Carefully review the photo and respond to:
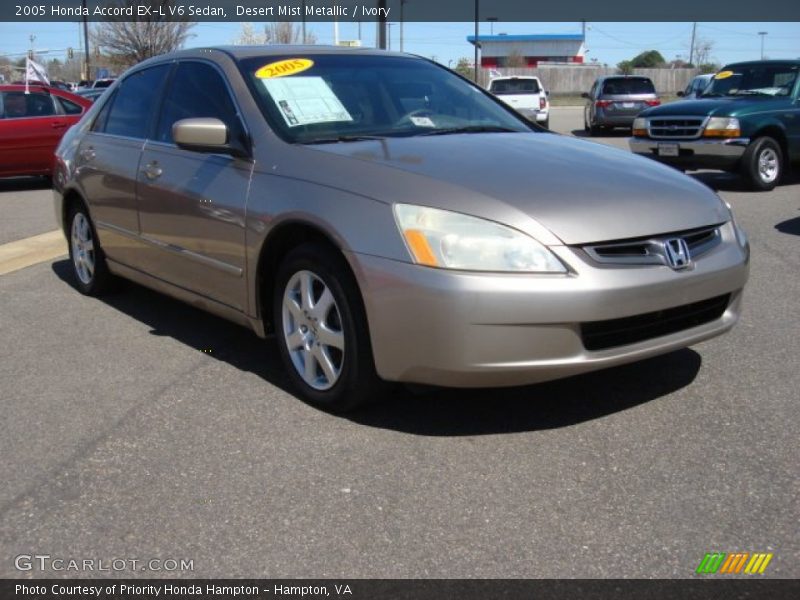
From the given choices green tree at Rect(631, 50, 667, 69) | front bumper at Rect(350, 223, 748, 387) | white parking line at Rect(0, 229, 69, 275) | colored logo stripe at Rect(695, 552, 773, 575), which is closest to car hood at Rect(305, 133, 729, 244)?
front bumper at Rect(350, 223, 748, 387)

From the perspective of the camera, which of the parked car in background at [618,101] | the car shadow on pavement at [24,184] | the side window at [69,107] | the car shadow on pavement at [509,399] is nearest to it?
the car shadow on pavement at [509,399]

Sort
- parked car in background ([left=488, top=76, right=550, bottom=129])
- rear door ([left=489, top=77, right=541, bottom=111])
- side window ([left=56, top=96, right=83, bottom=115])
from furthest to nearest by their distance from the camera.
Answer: rear door ([left=489, top=77, right=541, bottom=111]), parked car in background ([left=488, top=76, right=550, bottom=129]), side window ([left=56, top=96, right=83, bottom=115])

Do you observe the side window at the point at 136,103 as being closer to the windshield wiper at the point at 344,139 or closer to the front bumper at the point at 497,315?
the windshield wiper at the point at 344,139

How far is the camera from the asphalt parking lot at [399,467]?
2812mm

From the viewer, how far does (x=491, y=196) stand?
3.50m

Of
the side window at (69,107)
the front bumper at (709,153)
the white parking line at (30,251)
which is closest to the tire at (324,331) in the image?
the white parking line at (30,251)

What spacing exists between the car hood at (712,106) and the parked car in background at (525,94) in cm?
1294

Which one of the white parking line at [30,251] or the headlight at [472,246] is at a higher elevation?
the headlight at [472,246]

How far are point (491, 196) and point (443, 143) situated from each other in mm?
804

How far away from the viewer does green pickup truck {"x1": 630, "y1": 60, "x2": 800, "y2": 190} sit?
11336mm

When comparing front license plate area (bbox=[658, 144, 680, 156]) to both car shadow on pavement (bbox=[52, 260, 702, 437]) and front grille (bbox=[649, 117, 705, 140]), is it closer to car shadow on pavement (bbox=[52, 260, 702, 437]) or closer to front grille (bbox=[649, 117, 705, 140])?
front grille (bbox=[649, 117, 705, 140])

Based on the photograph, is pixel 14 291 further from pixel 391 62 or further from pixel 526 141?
pixel 526 141

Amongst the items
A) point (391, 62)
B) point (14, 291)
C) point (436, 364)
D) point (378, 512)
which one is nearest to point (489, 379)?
point (436, 364)

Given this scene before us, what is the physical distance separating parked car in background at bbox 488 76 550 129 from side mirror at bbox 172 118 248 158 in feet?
70.1
